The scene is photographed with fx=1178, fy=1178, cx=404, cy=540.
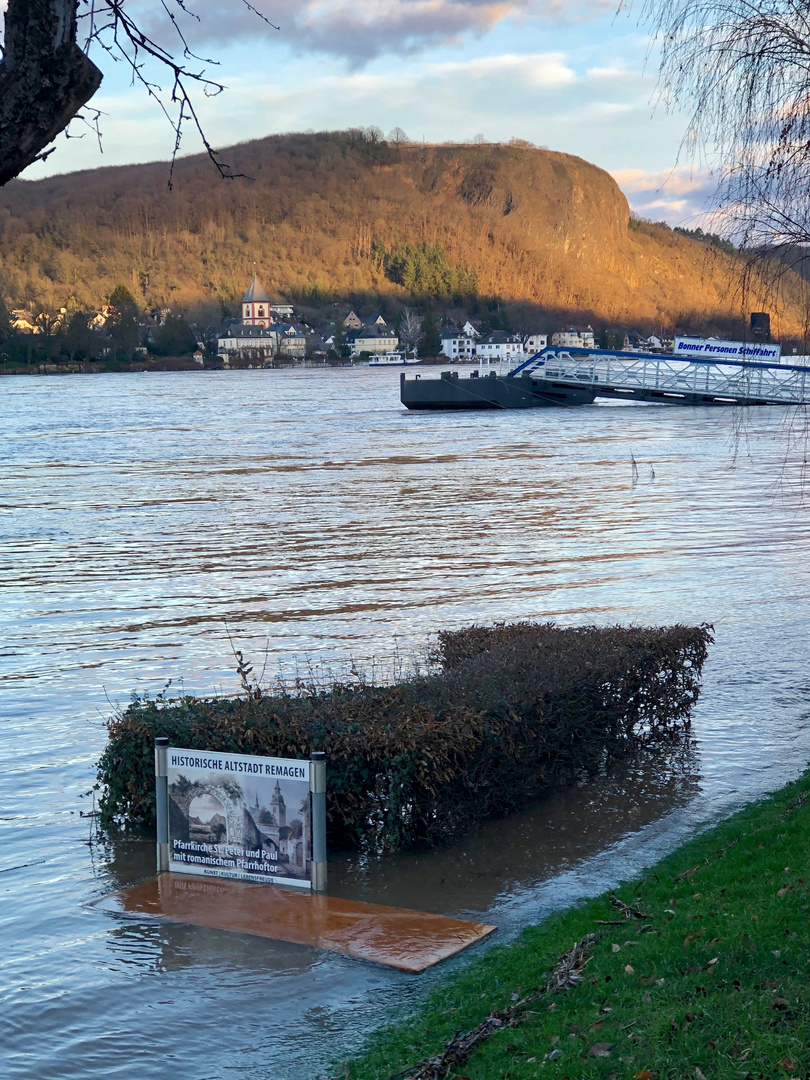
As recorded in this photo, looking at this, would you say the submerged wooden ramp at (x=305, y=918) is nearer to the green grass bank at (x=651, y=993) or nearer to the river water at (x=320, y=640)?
the river water at (x=320, y=640)

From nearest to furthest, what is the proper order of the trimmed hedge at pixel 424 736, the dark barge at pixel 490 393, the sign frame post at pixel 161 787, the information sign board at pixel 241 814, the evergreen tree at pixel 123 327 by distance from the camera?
the information sign board at pixel 241 814 → the sign frame post at pixel 161 787 → the trimmed hedge at pixel 424 736 → the dark barge at pixel 490 393 → the evergreen tree at pixel 123 327

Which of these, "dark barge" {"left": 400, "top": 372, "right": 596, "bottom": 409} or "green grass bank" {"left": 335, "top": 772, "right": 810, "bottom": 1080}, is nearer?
"green grass bank" {"left": 335, "top": 772, "right": 810, "bottom": 1080}

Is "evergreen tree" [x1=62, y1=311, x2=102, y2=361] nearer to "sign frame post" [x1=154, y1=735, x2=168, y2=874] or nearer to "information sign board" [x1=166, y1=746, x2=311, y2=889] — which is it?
"sign frame post" [x1=154, y1=735, x2=168, y2=874]

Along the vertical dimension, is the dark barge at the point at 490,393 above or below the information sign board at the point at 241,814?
above

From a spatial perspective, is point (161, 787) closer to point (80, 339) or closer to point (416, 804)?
point (416, 804)

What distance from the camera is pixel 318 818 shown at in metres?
7.13

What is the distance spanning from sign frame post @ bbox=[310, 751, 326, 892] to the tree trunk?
4494 mm

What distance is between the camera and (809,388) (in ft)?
200

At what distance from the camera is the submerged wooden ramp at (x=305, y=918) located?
6781 mm

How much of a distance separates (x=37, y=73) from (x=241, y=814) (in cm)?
514

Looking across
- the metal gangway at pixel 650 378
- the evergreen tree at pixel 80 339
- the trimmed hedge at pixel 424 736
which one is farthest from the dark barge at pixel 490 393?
the evergreen tree at pixel 80 339

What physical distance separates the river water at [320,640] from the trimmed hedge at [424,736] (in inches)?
11.3

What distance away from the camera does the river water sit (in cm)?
632

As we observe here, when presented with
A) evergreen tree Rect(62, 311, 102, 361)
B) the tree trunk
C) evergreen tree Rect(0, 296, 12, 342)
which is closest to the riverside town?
the tree trunk
